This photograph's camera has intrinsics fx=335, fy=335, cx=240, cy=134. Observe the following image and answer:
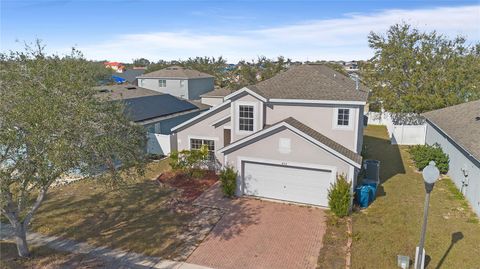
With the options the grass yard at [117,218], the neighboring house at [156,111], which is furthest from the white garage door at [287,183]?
the neighboring house at [156,111]

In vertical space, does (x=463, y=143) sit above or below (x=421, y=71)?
below

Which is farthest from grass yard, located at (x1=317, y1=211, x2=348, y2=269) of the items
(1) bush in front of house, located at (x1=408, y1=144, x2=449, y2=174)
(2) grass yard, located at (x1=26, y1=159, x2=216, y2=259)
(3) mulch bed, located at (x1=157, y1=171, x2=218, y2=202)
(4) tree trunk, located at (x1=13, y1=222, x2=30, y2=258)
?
(4) tree trunk, located at (x1=13, y1=222, x2=30, y2=258)

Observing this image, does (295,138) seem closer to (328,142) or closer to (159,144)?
(328,142)

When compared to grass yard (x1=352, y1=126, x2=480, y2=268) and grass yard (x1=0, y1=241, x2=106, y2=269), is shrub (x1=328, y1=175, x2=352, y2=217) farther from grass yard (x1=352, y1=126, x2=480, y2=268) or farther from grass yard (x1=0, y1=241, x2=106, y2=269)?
grass yard (x1=0, y1=241, x2=106, y2=269)

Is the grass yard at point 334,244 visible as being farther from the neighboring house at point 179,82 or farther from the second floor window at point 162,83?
the second floor window at point 162,83

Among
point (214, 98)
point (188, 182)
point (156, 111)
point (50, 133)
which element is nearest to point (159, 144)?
point (156, 111)

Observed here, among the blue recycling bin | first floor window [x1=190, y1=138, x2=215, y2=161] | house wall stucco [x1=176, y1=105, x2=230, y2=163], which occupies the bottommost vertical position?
the blue recycling bin
